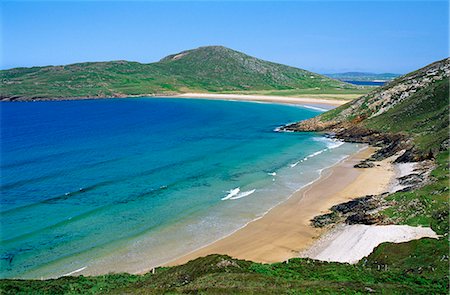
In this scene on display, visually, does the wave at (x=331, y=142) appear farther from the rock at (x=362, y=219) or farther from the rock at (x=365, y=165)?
the rock at (x=362, y=219)

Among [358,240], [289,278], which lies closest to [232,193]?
[358,240]

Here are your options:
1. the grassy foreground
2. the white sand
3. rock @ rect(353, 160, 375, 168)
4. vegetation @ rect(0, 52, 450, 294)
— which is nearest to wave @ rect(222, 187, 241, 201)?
the white sand

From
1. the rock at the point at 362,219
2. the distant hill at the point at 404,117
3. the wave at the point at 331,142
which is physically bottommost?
the rock at the point at 362,219

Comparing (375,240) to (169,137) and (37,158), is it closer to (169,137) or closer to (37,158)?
(37,158)

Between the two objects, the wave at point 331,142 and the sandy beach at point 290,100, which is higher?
the sandy beach at point 290,100

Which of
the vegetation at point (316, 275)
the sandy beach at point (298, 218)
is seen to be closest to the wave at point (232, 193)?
the sandy beach at point (298, 218)

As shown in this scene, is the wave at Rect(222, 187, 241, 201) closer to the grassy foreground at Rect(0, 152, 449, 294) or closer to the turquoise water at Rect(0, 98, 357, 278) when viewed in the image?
the turquoise water at Rect(0, 98, 357, 278)

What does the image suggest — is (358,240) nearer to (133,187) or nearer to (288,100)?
(133,187)

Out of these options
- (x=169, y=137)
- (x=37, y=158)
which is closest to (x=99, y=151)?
(x=37, y=158)

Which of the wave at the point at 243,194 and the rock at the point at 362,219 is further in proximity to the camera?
the wave at the point at 243,194
